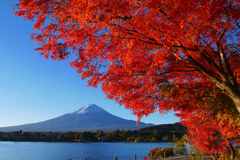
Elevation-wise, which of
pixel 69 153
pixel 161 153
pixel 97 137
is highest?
pixel 161 153

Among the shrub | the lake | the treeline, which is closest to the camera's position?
the shrub

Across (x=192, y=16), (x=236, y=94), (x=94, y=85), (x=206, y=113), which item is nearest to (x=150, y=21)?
(x=192, y=16)

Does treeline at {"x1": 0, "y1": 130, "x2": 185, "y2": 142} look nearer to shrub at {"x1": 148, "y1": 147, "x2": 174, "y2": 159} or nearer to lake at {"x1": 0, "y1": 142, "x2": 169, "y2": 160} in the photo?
lake at {"x1": 0, "y1": 142, "x2": 169, "y2": 160}

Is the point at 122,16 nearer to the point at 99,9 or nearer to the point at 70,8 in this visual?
the point at 99,9

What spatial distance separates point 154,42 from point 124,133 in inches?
5497

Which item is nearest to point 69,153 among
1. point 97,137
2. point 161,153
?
point 161,153

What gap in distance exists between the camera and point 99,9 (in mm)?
4770

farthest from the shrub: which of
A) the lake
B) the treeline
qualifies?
the treeline

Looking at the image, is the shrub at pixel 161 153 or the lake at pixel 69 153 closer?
the shrub at pixel 161 153

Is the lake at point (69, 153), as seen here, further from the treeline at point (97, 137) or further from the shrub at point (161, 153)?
the treeline at point (97, 137)

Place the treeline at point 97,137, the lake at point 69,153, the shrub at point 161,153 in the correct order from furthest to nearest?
1. the treeline at point 97,137
2. the lake at point 69,153
3. the shrub at point 161,153

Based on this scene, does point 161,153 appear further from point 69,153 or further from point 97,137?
point 97,137

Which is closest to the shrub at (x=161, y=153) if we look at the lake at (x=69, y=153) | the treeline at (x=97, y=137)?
the lake at (x=69, y=153)

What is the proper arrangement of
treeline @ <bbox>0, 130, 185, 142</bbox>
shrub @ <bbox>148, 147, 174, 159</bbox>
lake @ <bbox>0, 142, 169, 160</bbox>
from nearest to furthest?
1. shrub @ <bbox>148, 147, 174, 159</bbox>
2. lake @ <bbox>0, 142, 169, 160</bbox>
3. treeline @ <bbox>0, 130, 185, 142</bbox>
